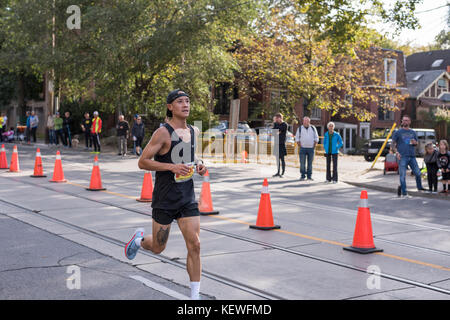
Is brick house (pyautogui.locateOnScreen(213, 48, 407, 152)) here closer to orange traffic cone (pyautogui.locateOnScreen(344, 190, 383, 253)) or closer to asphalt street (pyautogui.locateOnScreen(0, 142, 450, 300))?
asphalt street (pyautogui.locateOnScreen(0, 142, 450, 300))

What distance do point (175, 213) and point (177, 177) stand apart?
334 mm

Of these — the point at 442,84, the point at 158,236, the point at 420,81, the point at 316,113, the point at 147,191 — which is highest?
the point at 420,81

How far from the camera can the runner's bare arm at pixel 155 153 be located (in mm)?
5055

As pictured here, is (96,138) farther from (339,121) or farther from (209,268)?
(339,121)

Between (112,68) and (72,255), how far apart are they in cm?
2054

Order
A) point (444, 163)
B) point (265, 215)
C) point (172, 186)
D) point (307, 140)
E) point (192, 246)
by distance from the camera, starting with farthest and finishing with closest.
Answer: point (307, 140), point (444, 163), point (265, 215), point (172, 186), point (192, 246)

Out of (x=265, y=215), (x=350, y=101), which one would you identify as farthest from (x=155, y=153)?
(x=350, y=101)

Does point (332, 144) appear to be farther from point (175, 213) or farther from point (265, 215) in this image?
A: point (175, 213)

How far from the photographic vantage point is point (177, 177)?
5.15 m

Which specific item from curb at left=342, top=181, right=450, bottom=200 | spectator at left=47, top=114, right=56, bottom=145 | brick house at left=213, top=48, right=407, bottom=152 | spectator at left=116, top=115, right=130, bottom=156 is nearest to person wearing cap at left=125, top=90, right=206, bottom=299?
curb at left=342, top=181, right=450, bottom=200

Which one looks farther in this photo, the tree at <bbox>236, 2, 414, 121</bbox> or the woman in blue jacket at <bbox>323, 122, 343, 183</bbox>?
the tree at <bbox>236, 2, 414, 121</bbox>

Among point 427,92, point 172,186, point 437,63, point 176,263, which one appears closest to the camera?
point 172,186

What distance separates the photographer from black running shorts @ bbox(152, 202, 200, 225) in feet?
16.9

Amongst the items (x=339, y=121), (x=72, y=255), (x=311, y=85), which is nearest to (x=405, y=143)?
(x=72, y=255)
